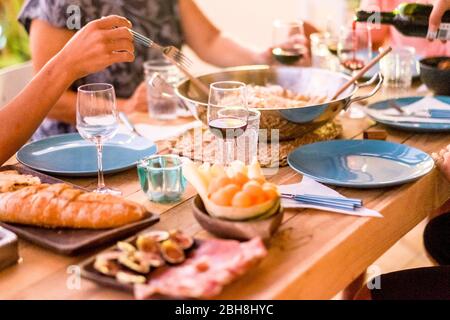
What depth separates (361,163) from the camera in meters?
1.47

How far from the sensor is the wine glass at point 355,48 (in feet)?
6.37

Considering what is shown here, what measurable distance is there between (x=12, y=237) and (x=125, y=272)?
0.68 feet

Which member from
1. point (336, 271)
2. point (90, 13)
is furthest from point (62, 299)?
point (90, 13)

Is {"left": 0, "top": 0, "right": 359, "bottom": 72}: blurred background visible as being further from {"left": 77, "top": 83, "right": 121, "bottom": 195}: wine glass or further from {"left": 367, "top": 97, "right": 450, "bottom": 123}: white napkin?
{"left": 77, "top": 83, "right": 121, "bottom": 195}: wine glass

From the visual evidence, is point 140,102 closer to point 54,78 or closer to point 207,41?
point 54,78

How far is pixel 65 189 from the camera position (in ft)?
3.85

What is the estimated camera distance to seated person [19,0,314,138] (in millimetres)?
2090

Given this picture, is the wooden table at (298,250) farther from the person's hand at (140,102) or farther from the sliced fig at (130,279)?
the person's hand at (140,102)

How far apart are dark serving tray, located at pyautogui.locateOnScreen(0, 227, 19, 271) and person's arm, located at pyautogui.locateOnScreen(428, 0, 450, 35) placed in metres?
1.29

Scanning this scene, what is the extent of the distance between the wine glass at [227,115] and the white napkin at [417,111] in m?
0.51

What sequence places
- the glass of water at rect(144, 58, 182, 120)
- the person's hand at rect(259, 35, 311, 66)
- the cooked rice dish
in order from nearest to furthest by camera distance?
1. the cooked rice dish
2. the glass of water at rect(144, 58, 182, 120)
3. the person's hand at rect(259, 35, 311, 66)

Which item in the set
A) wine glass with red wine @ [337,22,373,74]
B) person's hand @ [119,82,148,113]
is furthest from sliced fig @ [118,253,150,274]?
wine glass with red wine @ [337,22,373,74]

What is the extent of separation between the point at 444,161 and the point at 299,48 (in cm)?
78

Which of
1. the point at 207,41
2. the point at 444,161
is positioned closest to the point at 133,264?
the point at 444,161
